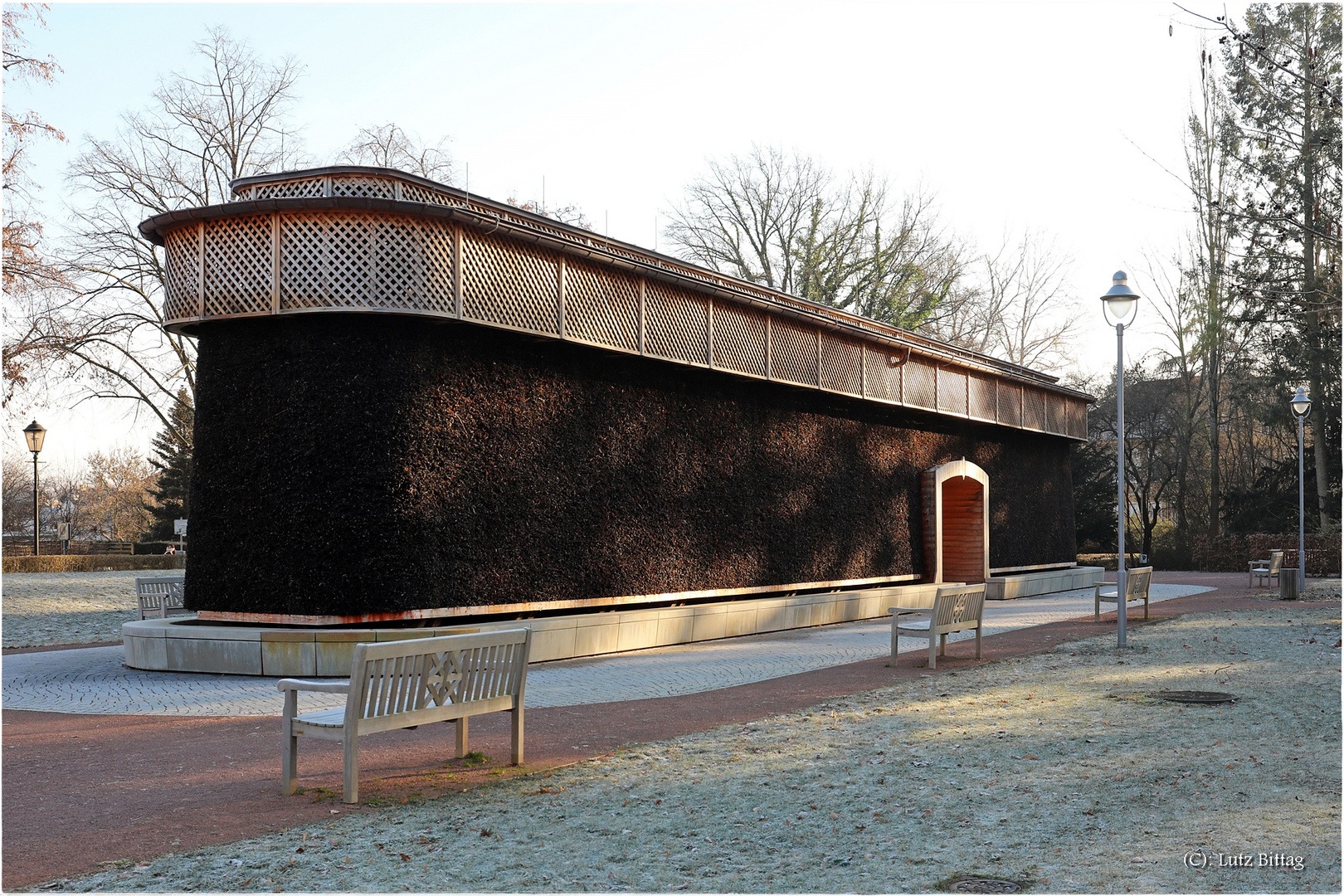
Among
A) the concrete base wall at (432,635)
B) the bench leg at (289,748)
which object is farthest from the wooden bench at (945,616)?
the bench leg at (289,748)

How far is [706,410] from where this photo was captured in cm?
1673

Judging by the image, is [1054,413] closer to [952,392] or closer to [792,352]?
[952,392]

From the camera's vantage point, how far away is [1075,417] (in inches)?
1182

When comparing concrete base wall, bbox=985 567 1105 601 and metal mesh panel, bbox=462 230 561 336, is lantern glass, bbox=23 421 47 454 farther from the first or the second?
concrete base wall, bbox=985 567 1105 601

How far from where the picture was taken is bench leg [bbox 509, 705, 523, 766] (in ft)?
23.9

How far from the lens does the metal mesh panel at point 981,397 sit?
79.4 ft

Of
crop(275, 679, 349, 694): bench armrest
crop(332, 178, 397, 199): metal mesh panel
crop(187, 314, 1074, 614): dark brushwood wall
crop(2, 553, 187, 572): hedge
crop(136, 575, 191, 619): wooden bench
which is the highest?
crop(332, 178, 397, 199): metal mesh panel

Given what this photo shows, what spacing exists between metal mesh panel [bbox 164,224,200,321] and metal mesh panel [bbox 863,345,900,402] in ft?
39.1

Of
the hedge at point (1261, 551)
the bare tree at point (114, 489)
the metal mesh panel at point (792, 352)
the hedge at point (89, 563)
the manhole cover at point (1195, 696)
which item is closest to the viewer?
the manhole cover at point (1195, 696)

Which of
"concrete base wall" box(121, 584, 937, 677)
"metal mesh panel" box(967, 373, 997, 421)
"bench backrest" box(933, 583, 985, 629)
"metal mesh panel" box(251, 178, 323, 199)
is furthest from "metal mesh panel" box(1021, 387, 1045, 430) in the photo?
"metal mesh panel" box(251, 178, 323, 199)

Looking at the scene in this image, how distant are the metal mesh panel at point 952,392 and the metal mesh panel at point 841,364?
11.8 ft

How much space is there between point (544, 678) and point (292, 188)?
6372 millimetres

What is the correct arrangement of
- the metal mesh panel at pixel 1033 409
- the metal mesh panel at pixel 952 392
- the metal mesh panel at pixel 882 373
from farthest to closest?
1. the metal mesh panel at pixel 1033 409
2. the metal mesh panel at pixel 952 392
3. the metal mesh panel at pixel 882 373

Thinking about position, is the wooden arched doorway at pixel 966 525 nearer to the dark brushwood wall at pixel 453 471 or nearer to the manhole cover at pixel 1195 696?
the dark brushwood wall at pixel 453 471
